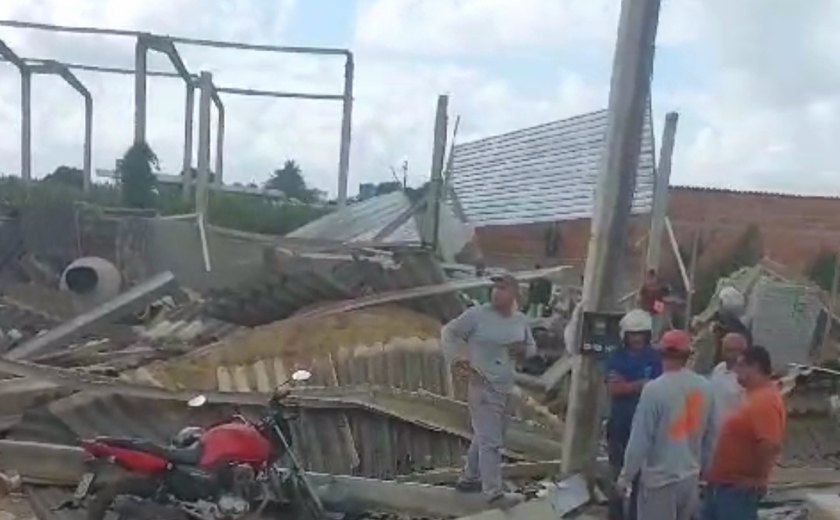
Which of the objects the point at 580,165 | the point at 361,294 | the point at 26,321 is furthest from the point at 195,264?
the point at 580,165

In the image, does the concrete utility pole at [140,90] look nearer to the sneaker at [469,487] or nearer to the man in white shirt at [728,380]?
the sneaker at [469,487]

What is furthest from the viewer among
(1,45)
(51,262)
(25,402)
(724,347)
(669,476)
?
(1,45)

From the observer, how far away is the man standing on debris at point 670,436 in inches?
249

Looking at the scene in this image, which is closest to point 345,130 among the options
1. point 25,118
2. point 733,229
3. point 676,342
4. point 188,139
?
point 188,139

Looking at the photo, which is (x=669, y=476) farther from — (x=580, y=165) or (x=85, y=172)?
(x=85, y=172)

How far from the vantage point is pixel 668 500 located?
255 inches

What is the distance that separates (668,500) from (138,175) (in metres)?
19.0

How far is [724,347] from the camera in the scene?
25.1 feet

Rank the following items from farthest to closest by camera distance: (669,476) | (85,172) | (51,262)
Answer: (85,172) → (51,262) → (669,476)

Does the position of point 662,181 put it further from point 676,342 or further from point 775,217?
point 775,217

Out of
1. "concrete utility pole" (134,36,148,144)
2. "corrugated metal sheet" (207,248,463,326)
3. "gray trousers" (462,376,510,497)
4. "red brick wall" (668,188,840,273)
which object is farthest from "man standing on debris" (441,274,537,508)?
"red brick wall" (668,188,840,273)

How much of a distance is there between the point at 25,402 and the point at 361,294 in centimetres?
548

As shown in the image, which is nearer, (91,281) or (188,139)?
(91,281)

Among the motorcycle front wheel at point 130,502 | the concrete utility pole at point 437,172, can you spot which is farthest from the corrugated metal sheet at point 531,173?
the motorcycle front wheel at point 130,502
